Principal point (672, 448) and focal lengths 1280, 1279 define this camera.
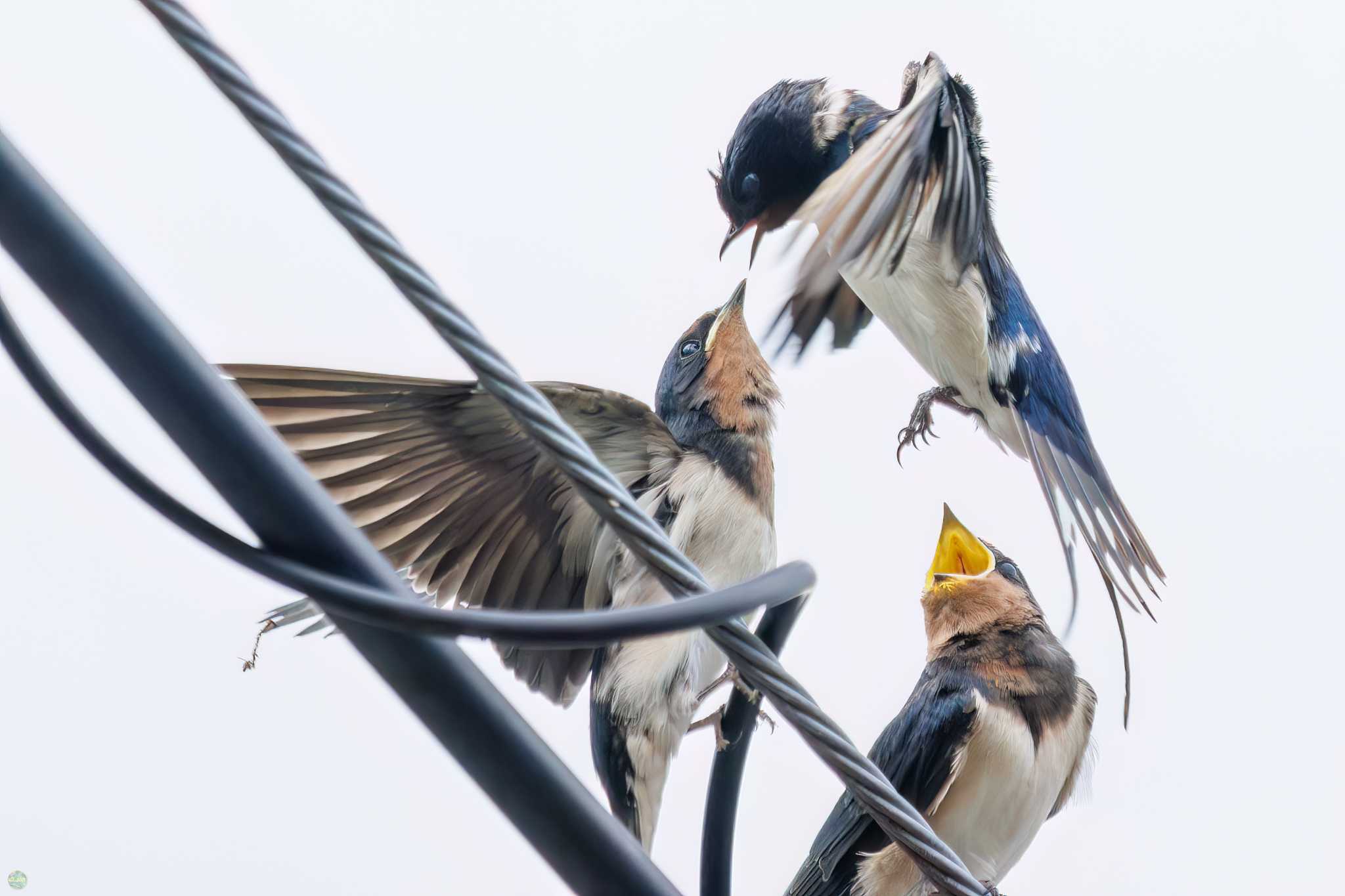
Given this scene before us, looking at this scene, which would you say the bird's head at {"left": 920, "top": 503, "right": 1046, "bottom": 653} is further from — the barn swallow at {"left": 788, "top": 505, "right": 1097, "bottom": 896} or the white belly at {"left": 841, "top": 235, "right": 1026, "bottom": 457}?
the white belly at {"left": 841, "top": 235, "right": 1026, "bottom": 457}

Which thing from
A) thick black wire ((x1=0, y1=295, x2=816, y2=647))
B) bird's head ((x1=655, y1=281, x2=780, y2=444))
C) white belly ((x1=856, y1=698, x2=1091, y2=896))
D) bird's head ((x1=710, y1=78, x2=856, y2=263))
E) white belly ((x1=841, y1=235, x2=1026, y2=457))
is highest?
bird's head ((x1=710, y1=78, x2=856, y2=263))

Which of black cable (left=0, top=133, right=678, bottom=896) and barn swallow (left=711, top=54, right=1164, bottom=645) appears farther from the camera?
barn swallow (left=711, top=54, right=1164, bottom=645)

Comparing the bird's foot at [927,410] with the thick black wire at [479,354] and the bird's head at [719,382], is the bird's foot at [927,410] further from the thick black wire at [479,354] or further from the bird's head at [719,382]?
the thick black wire at [479,354]

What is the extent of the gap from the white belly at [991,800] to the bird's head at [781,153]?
1.47 feet

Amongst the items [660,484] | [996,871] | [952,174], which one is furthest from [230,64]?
[996,871]

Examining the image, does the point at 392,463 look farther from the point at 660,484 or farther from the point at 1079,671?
the point at 1079,671

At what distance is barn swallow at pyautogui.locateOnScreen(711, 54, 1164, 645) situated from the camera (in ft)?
3.15

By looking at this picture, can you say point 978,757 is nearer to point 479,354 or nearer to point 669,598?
point 669,598

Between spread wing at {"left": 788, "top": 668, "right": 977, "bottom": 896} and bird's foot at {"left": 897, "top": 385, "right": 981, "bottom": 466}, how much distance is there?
0.70 feet

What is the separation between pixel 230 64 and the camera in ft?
1.08

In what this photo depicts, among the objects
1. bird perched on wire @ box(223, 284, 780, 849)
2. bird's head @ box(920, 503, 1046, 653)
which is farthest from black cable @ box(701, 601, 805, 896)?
bird's head @ box(920, 503, 1046, 653)

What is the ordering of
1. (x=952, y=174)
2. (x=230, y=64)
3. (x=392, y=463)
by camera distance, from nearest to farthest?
(x=230, y=64) → (x=952, y=174) → (x=392, y=463)

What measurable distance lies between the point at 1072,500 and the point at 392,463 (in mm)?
530

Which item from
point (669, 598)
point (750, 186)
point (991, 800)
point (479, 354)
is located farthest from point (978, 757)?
point (479, 354)
